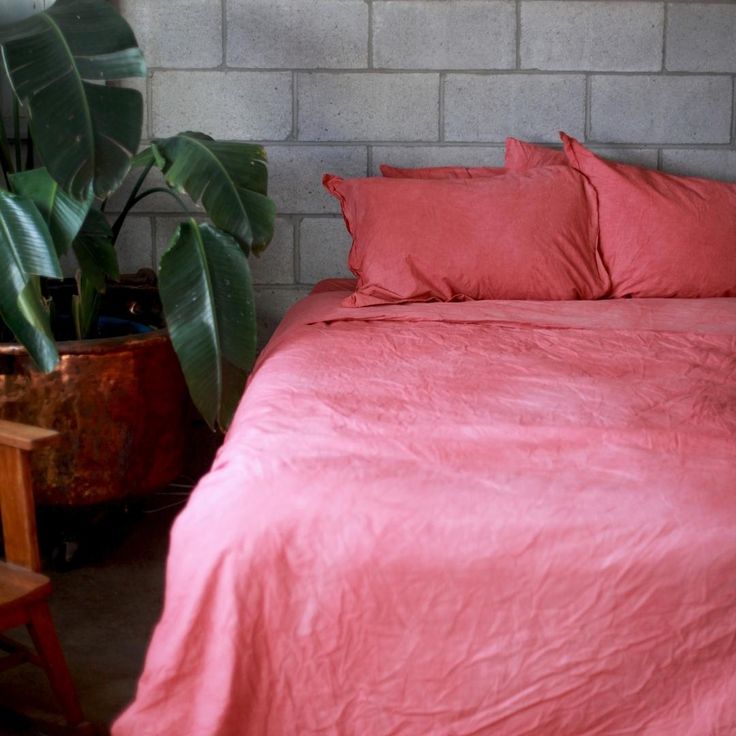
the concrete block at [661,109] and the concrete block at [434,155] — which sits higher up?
the concrete block at [661,109]

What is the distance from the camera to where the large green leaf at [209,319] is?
2018 millimetres

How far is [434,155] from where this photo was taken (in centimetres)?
289

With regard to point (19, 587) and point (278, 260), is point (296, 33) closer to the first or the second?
point (278, 260)

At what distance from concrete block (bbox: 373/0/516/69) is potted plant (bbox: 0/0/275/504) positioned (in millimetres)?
782

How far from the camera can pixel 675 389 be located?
5.52 ft

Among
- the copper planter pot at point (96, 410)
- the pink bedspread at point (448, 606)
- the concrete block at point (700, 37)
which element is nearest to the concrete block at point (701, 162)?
the concrete block at point (700, 37)

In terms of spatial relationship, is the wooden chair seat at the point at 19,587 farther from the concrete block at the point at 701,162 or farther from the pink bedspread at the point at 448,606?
the concrete block at the point at 701,162

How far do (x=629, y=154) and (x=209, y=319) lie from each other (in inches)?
60.0

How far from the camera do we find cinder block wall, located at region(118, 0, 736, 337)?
2.81m

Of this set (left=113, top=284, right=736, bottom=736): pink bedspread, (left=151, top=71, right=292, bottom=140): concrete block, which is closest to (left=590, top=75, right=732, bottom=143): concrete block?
(left=151, top=71, right=292, bottom=140): concrete block

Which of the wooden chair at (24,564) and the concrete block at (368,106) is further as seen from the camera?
the concrete block at (368,106)

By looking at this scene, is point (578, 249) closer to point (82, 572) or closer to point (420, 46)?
point (420, 46)

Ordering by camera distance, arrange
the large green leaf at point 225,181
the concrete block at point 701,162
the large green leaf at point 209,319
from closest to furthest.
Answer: the large green leaf at point 209,319
the large green leaf at point 225,181
the concrete block at point 701,162

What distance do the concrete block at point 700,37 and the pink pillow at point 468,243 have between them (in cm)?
70
